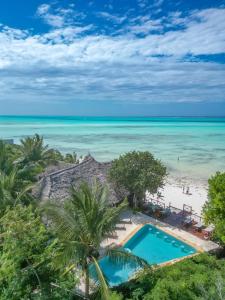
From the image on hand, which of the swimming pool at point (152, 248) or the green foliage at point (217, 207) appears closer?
the swimming pool at point (152, 248)

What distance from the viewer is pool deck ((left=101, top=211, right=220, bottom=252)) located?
58.4 ft

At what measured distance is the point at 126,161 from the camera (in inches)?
872

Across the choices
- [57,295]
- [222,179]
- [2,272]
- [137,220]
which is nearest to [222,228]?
[222,179]

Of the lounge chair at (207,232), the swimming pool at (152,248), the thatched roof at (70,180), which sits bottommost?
the swimming pool at (152,248)

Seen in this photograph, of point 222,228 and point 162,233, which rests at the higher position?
point 222,228

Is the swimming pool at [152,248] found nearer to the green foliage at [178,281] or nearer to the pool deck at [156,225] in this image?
the pool deck at [156,225]

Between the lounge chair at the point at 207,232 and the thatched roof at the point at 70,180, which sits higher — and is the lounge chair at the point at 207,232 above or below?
below

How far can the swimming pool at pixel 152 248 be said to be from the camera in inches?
606

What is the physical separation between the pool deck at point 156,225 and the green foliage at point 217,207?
1768 mm

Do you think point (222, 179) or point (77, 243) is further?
point (222, 179)

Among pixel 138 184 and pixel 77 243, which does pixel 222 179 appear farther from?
pixel 77 243

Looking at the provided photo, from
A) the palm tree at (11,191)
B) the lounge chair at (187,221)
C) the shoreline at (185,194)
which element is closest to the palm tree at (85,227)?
the palm tree at (11,191)

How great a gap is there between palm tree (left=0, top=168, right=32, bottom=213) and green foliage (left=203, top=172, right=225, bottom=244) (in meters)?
9.53

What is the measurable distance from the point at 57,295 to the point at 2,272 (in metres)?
1.80
